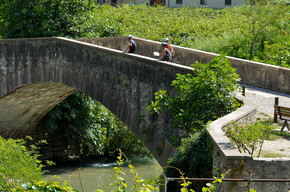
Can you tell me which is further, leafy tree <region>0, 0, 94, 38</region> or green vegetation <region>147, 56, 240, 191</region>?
leafy tree <region>0, 0, 94, 38</region>

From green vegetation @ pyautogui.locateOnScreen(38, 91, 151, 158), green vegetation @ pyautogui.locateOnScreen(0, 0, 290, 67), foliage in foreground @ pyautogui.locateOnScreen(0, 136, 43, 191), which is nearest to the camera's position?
foliage in foreground @ pyautogui.locateOnScreen(0, 136, 43, 191)

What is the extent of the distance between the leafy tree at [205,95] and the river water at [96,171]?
29.8 feet

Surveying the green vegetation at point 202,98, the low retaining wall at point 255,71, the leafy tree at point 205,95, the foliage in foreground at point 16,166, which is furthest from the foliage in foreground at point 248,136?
the low retaining wall at point 255,71

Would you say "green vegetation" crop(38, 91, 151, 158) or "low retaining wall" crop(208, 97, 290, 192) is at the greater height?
"low retaining wall" crop(208, 97, 290, 192)

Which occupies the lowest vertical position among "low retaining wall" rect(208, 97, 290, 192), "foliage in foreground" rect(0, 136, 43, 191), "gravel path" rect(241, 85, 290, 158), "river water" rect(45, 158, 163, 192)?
"river water" rect(45, 158, 163, 192)

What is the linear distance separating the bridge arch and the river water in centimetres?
260

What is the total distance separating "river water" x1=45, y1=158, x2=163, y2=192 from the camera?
2111cm

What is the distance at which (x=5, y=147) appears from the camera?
12891 mm

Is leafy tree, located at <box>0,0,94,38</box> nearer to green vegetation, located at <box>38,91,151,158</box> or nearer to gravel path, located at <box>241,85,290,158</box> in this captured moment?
green vegetation, located at <box>38,91,151,158</box>

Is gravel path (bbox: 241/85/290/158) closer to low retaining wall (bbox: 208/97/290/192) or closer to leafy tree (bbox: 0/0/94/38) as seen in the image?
low retaining wall (bbox: 208/97/290/192)

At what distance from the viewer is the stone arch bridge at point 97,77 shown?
14.2 metres

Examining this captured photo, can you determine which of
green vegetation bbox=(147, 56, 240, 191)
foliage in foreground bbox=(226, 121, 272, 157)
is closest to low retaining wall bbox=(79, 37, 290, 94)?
green vegetation bbox=(147, 56, 240, 191)

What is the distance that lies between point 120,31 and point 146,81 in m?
9.64

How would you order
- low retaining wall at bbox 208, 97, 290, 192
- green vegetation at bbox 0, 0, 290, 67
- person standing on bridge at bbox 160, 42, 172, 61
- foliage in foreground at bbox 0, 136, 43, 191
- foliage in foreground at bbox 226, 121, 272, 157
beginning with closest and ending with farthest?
low retaining wall at bbox 208, 97, 290, 192 → foliage in foreground at bbox 226, 121, 272, 157 → foliage in foreground at bbox 0, 136, 43, 191 → person standing on bridge at bbox 160, 42, 172, 61 → green vegetation at bbox 0, 0, 290, 67
